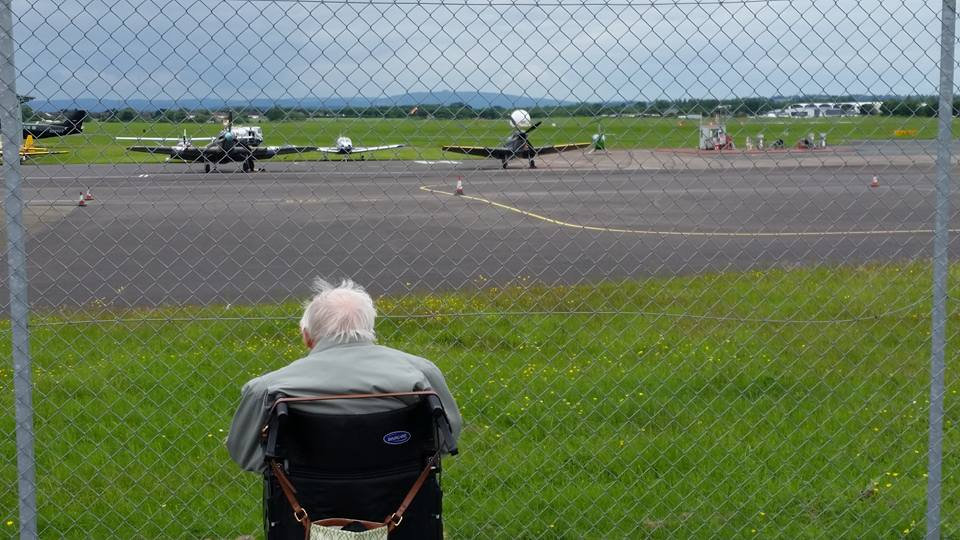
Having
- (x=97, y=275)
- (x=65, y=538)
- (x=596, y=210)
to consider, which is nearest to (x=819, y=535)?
(x=65, y=538)

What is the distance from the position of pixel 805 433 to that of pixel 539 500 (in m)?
1.55

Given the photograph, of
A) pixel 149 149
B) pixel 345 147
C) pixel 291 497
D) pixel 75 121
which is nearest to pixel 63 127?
pixel 75 121

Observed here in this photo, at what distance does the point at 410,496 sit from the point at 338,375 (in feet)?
1.26

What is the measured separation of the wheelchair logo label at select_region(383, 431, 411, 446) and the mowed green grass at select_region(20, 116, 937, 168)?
1.21 m

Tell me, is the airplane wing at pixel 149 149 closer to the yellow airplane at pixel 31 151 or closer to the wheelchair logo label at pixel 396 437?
the yellow airplane at pixel 31 151

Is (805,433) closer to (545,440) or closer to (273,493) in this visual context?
(545,440)

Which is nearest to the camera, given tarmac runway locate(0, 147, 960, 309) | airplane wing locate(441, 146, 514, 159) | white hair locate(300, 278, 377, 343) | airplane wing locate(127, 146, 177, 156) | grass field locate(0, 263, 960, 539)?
white hair locate(300, 278, 377, 343)

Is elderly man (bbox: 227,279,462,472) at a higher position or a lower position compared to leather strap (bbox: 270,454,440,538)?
higher

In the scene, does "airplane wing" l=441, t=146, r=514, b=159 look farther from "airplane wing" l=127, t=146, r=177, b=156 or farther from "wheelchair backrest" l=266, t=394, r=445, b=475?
"wheelchair backrest" l=266, t=394, r=445, b=475

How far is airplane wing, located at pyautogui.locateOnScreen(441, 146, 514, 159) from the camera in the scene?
178 inches

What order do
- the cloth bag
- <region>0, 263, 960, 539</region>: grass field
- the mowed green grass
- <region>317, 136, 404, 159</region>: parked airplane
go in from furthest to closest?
1. <region>0, 263, 960, 539</region>: grass field
2. <region>317, 136, 404, 159</region>: parked airplane
3. the mowed green grass
4. the cloth bag

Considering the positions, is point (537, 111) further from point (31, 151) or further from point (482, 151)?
point (31, 151)

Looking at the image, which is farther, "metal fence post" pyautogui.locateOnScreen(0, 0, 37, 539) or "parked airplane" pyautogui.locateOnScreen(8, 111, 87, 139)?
"parked airplane" pyautogui.locateOnScreen(8, 111, 87, 139)

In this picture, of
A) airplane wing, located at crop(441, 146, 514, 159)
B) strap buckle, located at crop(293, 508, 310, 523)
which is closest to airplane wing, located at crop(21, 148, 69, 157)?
airplane wing, located at crop(441, 146, 514, 159)
